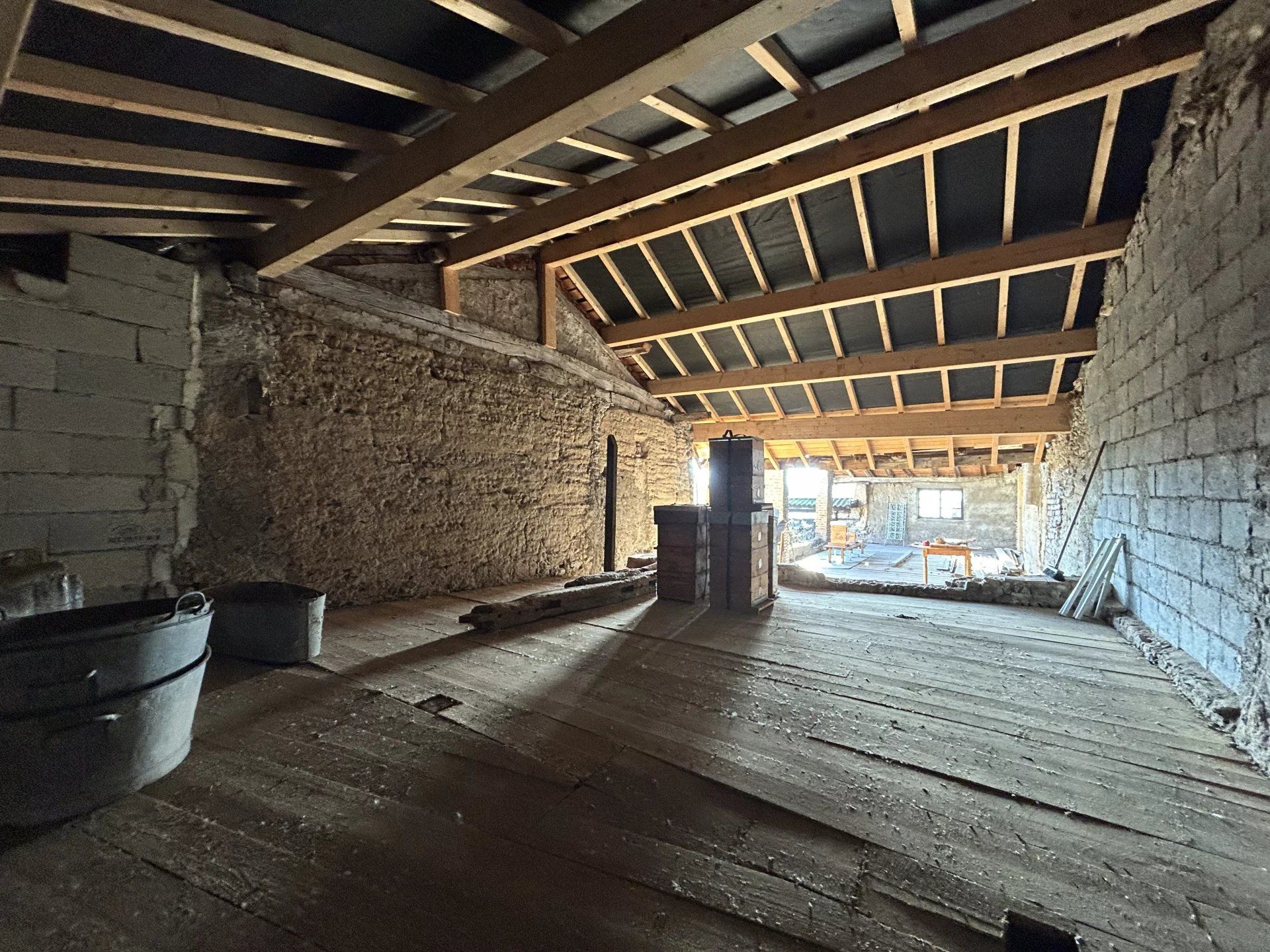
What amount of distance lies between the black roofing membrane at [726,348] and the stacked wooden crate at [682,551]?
10.7ft

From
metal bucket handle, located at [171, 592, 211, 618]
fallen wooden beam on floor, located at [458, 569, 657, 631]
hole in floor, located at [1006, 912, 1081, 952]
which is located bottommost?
fallen wooden beam on floor, located at [458, 569, 657, 631]

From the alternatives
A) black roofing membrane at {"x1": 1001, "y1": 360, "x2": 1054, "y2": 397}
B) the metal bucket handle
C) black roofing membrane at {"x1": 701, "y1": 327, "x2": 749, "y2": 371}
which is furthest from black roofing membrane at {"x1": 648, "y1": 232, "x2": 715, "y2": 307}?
the metal bucket handle

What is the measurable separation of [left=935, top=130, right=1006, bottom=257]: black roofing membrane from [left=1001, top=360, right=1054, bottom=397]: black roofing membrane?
207 centimetres

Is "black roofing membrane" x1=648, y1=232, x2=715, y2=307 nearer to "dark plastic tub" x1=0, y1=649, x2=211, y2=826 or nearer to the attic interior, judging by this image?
the attic interior

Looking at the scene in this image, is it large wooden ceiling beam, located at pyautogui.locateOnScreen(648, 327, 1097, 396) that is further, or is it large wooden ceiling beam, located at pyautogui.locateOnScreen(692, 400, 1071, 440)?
large wooden ceiling beam, located at pyautogui.locateOnScreen(692, 400, 1071, 440)

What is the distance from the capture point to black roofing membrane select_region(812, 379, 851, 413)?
7.39 m

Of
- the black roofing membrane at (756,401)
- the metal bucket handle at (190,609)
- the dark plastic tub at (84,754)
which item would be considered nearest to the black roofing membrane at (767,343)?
the black roofing membrane at (756,401)

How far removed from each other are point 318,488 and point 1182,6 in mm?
5566

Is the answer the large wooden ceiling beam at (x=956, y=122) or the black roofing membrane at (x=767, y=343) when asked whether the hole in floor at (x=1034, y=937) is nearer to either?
the large wooden ceiling beam at (x=956, y=122)

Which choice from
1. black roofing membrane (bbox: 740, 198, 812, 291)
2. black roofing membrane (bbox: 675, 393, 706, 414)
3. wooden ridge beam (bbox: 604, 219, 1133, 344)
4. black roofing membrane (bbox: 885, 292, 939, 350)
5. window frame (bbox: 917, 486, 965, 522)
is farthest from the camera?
window frame (bbox: 917, 486, 965, 522)

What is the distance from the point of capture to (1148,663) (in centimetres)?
294

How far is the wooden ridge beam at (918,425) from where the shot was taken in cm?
638

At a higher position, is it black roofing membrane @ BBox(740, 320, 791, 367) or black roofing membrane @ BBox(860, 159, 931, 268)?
black roofing membrane @ BBox(860, 159, 931, 268)

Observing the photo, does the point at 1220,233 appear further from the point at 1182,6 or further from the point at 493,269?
the point at 493,269
